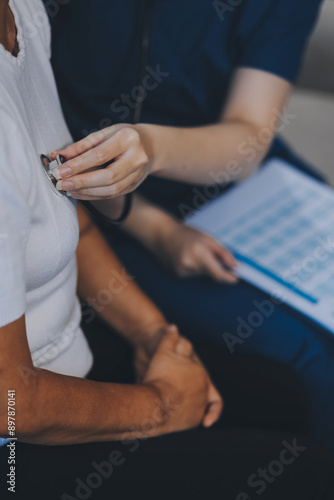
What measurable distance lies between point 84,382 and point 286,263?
417mm

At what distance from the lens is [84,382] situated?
665mm

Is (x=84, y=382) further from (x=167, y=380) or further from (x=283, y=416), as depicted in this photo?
(x=283, y=416)

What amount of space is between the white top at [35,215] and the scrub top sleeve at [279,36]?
13.8 inches

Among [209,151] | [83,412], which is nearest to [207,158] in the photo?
[209,151]

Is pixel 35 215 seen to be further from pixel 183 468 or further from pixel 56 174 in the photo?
pixel 183 468

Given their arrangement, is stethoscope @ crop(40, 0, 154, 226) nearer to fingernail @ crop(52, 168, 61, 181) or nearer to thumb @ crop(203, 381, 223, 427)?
fingernail @ crop(52, 168, 61, 181)

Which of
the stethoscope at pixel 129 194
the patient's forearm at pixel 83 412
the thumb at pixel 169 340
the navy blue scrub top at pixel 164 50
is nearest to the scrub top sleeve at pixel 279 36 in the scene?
the navy blue scrub top at pixel 164 50

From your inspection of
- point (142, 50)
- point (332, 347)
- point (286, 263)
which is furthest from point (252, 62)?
point (332, 347)

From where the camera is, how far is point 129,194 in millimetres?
805

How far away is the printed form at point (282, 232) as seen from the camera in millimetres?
918

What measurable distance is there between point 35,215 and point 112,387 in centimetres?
24

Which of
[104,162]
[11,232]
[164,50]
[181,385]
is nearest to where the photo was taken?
[11,232]

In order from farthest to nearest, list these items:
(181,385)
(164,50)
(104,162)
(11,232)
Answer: (164,50)
(181,385)
(104,162)
(11,232)

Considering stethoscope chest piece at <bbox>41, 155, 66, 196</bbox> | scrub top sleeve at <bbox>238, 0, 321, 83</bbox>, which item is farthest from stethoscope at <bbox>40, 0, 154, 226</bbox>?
scrub top sleeve at <bbox>238, 0, 321, 83</bbox>
